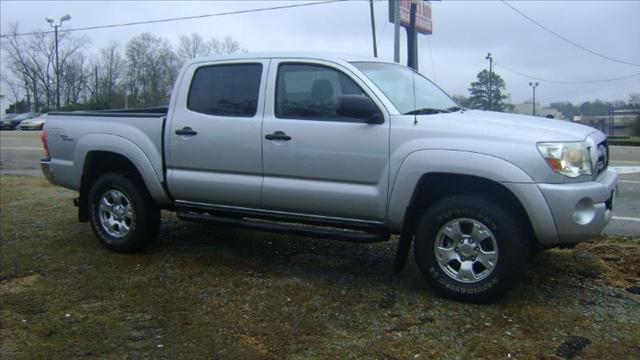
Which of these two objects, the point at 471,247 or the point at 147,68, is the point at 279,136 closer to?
the point at 471,247

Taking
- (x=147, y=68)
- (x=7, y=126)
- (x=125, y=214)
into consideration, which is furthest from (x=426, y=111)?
(x=147, y=68)

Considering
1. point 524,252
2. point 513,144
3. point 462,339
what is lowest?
point 462,339

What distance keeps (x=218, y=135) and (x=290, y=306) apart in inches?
66.7

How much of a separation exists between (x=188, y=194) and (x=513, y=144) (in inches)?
115

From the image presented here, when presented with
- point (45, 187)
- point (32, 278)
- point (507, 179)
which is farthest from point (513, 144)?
point (45, 187)

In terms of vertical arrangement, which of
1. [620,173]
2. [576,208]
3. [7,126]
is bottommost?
[620,173]

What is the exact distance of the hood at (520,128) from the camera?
415 centimetres

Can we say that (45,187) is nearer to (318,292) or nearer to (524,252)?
(318,292)

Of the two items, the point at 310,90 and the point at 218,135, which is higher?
the point at 310,90

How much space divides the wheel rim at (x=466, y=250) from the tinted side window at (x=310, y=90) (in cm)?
117

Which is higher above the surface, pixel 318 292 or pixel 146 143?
pixel 146 143

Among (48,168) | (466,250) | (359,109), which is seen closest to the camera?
(466,250)

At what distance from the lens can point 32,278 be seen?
5285 mm

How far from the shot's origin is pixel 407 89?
5145 mm
